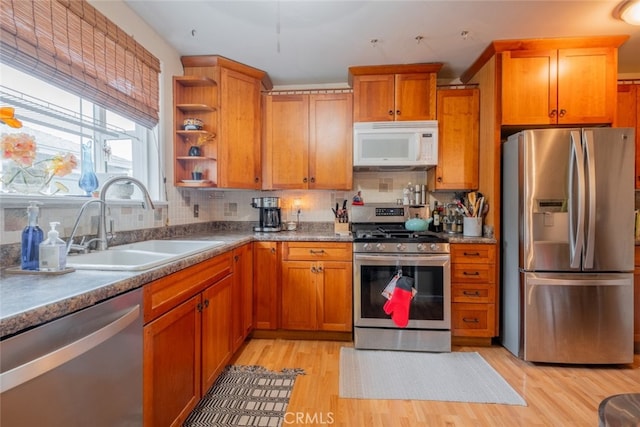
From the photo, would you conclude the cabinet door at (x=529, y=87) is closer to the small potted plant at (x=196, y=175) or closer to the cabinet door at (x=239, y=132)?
the cabinet door at (x=239, y=132)

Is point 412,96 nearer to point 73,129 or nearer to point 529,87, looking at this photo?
point 529,87

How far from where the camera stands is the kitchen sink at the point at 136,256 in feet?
3.72

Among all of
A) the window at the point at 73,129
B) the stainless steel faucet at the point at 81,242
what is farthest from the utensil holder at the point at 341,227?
the stainless steel faucet at the point at 81,242

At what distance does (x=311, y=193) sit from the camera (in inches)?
120

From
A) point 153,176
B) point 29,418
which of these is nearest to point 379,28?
point 153,176

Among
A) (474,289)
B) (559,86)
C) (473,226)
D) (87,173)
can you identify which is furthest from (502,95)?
(87,173)

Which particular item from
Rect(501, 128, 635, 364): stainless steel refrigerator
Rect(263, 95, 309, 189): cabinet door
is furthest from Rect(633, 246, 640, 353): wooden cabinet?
Rect(263, 95, 309, 189): cabinet door

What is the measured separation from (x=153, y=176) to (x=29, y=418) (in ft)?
6.05

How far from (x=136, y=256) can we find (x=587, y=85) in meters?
3.42

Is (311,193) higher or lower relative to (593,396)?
higher

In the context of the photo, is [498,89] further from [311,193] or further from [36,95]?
[36,95]

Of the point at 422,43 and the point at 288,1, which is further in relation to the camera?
the point at 422,43

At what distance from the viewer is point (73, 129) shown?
1611 mm

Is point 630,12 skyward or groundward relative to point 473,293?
skyward
